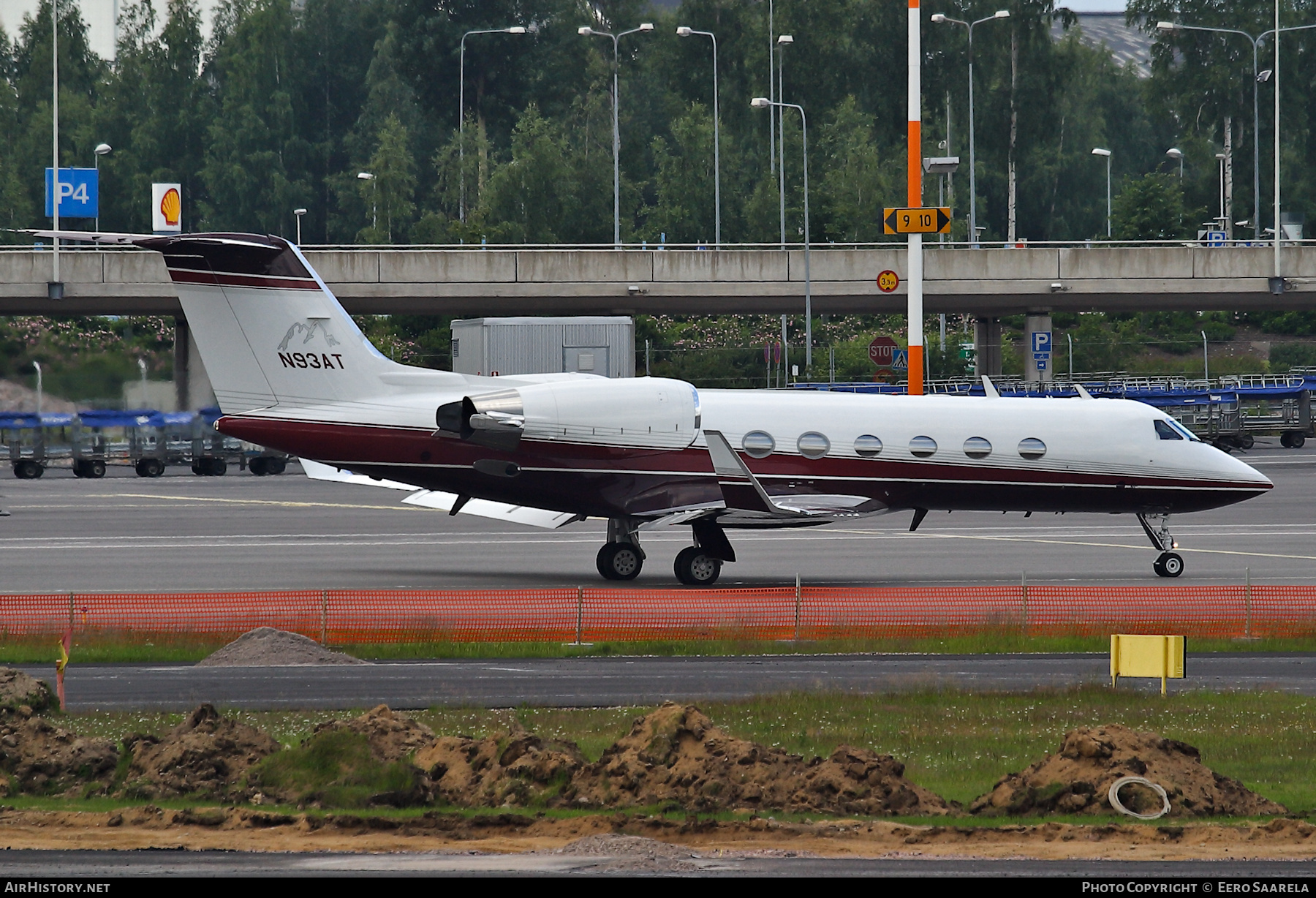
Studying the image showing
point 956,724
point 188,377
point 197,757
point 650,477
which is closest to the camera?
point 197,757

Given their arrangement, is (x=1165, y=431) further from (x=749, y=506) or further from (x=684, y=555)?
(x=684, y=555)

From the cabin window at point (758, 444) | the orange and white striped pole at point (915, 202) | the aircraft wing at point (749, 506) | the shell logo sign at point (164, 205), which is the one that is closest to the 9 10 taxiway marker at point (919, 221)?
the orange and white striped pole at point (915, 202)

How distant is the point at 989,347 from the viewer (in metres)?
72.8

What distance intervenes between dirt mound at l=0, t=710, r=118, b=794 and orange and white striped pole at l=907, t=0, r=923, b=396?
22517mm

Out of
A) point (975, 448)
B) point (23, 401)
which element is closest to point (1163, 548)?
point (975, 448)

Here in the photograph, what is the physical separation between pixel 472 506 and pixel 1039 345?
4329 cm

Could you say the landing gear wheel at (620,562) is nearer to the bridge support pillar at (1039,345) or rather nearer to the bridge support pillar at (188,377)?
the bridge support pillar at (188,377)

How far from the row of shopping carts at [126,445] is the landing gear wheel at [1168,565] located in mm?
34377

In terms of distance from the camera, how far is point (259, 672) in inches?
774

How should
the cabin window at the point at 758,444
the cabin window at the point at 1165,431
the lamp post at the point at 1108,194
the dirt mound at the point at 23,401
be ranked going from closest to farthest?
the cabin window at the point at 758,444 < the cabin window at the point at 1165,431 < the dirt mound at the point at 23,401 < the lamp post at the point at 1108,194

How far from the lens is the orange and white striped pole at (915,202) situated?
1325 inches

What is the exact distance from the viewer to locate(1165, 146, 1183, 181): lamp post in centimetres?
9088

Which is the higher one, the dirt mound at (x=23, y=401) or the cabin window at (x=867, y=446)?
the dirt mound at (x=23, y=401)

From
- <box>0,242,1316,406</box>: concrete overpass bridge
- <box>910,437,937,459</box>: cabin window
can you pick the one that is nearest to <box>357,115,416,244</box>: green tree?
<box>0,242,1316,406</box>: concrete overpass bridge
